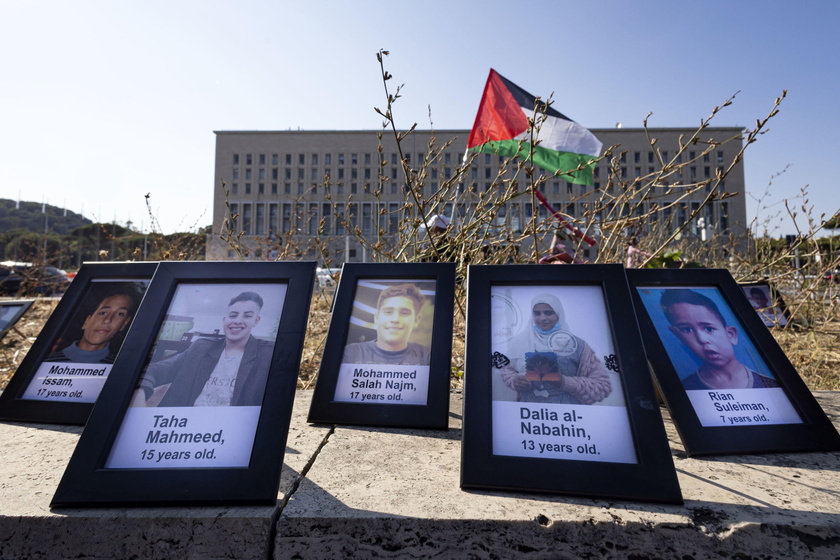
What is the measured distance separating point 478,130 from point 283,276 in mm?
4444

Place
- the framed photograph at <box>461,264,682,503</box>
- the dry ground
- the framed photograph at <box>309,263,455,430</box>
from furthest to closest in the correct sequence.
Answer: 1. the dry ground
2. the framed photograph at <box>309,263,455,430</box>
3. the framed photograph at <box>461,264,682,503</box>

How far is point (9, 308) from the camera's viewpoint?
277 centimetres

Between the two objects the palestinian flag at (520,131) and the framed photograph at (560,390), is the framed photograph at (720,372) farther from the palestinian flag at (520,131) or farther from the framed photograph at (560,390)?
the palestinian flag at (520,131)

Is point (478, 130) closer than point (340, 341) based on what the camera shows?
No

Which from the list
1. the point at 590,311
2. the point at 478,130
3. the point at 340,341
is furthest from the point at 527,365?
the point at 478,130

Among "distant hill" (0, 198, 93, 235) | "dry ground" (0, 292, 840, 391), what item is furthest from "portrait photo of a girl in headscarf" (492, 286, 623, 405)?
"distant hill" (0, 198, 93, 235)

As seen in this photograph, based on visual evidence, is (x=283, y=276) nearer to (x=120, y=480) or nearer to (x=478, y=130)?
(x=120, y=480)

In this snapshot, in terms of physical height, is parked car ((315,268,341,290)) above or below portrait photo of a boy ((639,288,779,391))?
above

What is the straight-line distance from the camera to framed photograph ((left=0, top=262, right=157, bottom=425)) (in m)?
1.93

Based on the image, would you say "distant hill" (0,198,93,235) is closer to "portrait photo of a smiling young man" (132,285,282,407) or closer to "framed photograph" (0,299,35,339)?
"framed photograph" (0,299,35,339)

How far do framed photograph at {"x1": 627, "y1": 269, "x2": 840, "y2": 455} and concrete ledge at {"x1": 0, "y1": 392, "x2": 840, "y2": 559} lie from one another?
230mm

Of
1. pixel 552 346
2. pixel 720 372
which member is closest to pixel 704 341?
pixel 720 372

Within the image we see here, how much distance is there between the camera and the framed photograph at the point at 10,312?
264cm

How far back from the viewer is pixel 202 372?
140cm
